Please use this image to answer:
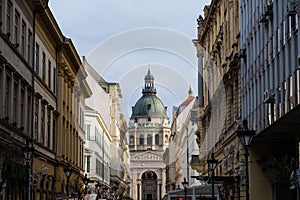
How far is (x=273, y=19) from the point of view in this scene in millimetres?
31094

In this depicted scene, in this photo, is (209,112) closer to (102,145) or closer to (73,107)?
(73,107)

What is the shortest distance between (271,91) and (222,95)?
20.9 metres

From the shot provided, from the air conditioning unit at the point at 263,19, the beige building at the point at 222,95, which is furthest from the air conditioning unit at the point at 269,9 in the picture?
the beige building at the point at 222,95

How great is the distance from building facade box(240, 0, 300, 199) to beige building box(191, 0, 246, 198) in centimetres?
220

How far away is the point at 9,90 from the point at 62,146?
73.1 ft

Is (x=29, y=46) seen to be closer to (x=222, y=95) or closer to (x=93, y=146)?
(x=222, y=95)

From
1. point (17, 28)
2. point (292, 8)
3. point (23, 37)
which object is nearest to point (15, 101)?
point (17, 28)

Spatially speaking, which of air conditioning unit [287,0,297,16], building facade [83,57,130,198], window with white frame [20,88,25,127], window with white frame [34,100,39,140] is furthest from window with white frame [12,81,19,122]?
building facade [83,57,130,198]

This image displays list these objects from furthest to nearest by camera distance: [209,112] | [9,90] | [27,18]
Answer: [209,112]
[27,18]
[9,90]

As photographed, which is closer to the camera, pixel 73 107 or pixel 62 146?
pixel 62 146

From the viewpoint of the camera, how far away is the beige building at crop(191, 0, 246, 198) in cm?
4459

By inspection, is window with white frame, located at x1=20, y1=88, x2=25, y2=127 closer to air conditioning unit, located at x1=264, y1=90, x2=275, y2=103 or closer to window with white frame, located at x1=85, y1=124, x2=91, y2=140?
air conditioning unit, located at x1=264, y1=90, x2=275, y2=103

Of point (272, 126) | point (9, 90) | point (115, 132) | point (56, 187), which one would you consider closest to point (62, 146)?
point (56, 187)

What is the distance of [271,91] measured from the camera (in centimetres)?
3141
